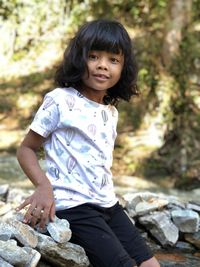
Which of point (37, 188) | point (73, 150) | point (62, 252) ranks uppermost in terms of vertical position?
point (73, 150)

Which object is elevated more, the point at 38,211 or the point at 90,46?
the point at 90,46

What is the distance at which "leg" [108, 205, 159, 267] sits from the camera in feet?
5.91

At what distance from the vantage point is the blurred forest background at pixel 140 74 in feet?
19.5

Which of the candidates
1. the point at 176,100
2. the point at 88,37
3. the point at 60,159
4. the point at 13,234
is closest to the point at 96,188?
the point at 60,159

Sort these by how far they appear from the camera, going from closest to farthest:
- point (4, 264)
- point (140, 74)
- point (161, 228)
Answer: point (4, 264), point (161, 228), point (140, 74)

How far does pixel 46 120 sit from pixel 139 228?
1.31 m

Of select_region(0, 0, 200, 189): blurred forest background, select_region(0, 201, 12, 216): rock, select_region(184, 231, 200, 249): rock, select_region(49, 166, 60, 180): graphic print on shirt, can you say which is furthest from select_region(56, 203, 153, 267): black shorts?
select_region(0, 0, 200, 189): blurred forest background

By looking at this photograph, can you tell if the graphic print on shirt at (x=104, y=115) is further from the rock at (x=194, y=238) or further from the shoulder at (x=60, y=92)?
the rock at (x=194, y=238)

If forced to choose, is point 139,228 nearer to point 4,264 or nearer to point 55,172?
point 55,172

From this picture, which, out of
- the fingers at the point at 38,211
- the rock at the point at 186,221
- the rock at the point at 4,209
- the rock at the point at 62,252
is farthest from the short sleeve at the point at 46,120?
the rock at the point at 186,221

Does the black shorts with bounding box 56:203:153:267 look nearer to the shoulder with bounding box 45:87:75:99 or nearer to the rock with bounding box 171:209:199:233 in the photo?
the shoulder with bounding box 45:87:75:99

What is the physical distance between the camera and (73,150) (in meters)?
1.74

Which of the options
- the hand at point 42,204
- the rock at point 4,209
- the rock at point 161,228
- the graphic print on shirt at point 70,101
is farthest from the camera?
the rock at point 161,228

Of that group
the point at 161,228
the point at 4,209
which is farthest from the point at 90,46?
the point at 161,228
